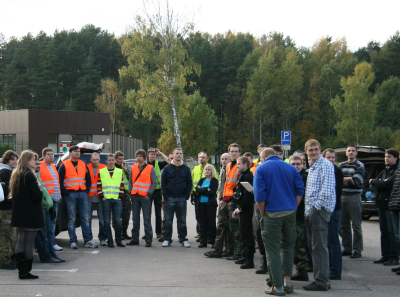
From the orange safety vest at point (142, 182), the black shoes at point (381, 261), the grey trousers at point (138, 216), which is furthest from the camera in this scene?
the orange safety vest at point (142, 182)

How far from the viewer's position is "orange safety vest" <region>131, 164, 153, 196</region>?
31.4ft

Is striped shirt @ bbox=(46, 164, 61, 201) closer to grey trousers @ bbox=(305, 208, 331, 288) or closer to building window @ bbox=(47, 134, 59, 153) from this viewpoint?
grey trousers @ bbox=(305, 208, 331, 288)

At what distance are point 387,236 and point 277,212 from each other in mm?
3177

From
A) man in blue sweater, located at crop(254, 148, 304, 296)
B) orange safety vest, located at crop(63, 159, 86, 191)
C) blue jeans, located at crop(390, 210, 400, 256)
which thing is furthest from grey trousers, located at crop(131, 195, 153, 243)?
blue jeans, located at crop(390, 210, 400, 256)

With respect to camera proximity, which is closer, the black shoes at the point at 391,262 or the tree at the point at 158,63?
the black shoes at the point at 391,262

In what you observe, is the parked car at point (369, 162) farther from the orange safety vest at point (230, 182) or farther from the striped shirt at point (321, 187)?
the striped shirt at point (321, 187)

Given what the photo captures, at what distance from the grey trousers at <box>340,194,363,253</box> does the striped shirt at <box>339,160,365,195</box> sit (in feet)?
0.37

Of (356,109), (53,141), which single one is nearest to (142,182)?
(53,141)

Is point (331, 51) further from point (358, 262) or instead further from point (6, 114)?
point (358, 262)

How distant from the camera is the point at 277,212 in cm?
577

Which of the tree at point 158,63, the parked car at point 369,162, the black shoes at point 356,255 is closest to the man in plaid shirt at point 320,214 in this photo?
the black shoes at point 356,255

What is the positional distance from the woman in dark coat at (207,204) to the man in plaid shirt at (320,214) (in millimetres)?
3279

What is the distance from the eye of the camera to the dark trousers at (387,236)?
298 inches

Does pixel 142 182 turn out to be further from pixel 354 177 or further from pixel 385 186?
pixel 385 186
